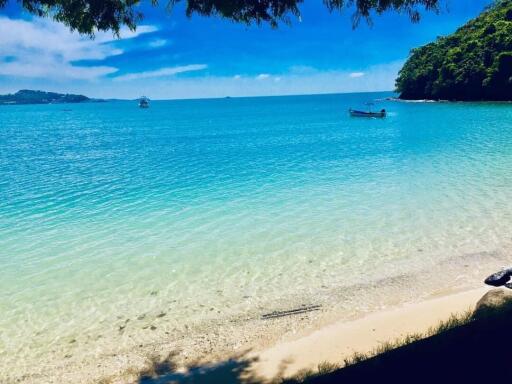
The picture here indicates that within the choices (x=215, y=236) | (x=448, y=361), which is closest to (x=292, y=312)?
(x=448, y=361)

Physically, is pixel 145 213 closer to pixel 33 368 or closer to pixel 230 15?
pixel 33 368

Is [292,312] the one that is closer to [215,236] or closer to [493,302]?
[493,302]

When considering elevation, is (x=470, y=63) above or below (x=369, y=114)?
above

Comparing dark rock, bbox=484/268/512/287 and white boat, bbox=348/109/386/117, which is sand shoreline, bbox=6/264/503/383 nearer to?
dark rock, bbox=484/268/512/287

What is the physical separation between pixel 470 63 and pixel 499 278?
4017 inches

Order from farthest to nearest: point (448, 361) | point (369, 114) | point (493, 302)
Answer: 1. point (369, 114)
2. point (493, 302)
3. point (448, 361)

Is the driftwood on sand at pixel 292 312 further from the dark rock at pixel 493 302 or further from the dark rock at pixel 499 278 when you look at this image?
the dark rock at pixel 499 278

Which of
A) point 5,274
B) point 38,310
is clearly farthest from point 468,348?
point 5,274

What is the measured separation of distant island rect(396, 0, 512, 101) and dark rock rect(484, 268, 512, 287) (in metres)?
94.5

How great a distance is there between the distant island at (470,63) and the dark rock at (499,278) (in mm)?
94465

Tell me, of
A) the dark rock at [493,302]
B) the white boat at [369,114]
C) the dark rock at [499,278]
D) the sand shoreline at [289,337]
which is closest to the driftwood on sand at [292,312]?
the sand shoreline at [289,337]

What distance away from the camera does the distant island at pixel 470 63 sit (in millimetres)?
89250

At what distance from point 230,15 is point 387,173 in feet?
64.5

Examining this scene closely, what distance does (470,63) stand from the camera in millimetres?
95500
